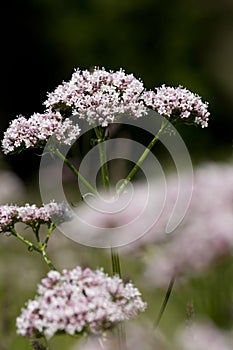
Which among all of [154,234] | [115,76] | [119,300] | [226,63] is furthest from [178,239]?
[226,63]

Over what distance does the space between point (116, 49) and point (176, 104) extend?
43.3ft

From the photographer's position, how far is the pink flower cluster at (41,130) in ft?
7.41

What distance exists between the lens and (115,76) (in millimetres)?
2330

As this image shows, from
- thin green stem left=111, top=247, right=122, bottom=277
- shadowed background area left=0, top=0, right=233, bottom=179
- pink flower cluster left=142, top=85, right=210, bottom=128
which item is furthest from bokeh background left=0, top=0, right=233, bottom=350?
thin green stem left=111, top=247, right=122, bottom=277

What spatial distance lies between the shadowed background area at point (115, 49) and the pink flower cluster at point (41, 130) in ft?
41.4

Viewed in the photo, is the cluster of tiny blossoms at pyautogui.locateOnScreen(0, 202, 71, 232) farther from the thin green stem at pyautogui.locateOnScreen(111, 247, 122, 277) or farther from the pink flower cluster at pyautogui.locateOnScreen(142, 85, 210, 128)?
the pink flower cluster at pyautogui.locateOnScreen(142, 85, 210, 128)

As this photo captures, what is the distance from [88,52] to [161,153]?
101 inches

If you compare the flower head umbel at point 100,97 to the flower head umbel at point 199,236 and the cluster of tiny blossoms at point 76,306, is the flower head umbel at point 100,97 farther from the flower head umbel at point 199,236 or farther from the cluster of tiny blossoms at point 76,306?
the cluster of tiny blossoms at point 76,306

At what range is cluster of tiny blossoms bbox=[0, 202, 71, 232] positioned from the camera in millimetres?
2279

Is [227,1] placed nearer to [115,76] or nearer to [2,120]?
[2,120]

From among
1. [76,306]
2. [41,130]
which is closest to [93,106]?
[41,130]

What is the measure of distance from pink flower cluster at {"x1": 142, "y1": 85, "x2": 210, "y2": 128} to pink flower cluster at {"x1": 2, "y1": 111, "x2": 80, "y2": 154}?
0.82 ft

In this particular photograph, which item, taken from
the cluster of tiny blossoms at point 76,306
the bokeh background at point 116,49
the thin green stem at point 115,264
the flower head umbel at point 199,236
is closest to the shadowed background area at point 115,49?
the bokeh background at point 116,49

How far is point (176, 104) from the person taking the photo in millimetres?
2344
